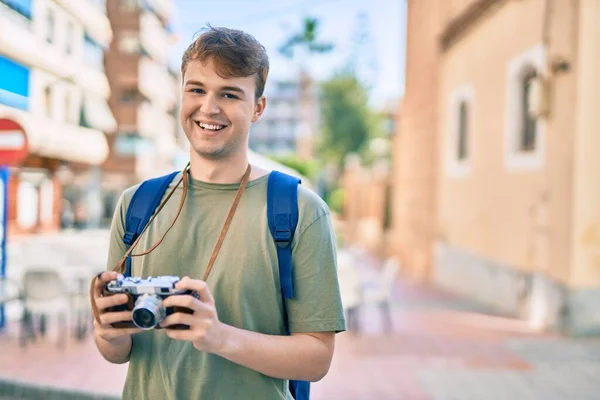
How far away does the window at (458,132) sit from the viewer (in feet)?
45.4

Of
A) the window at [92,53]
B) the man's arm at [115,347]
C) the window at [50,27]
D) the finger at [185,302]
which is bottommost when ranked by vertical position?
the man's arm at [115,347]

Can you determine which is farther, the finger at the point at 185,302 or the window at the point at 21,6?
the window at the point at 21,6

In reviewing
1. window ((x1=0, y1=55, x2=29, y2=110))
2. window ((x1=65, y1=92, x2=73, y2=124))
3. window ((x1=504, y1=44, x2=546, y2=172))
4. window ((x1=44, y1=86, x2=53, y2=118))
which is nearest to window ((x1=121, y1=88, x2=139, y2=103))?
window ((x1=65, y1=92, x2=73, y2=124))

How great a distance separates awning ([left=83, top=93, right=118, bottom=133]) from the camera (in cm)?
2552

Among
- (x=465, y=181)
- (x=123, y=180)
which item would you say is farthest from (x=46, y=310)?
(x=123, y=180)

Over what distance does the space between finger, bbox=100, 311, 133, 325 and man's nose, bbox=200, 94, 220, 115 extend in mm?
523

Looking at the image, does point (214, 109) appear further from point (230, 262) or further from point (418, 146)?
point (418, 146)

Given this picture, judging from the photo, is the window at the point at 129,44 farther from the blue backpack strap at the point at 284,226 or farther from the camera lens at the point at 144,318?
the camera lens at the point at 144,318

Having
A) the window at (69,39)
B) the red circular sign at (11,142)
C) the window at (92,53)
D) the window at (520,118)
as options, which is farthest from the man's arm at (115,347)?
the window at (92,53)

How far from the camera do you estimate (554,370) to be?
6445 millimetres

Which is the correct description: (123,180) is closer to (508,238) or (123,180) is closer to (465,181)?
(465,181)

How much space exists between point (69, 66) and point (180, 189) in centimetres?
2322

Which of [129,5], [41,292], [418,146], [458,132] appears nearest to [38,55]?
[418,146]

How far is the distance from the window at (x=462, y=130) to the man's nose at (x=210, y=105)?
12929 mm
